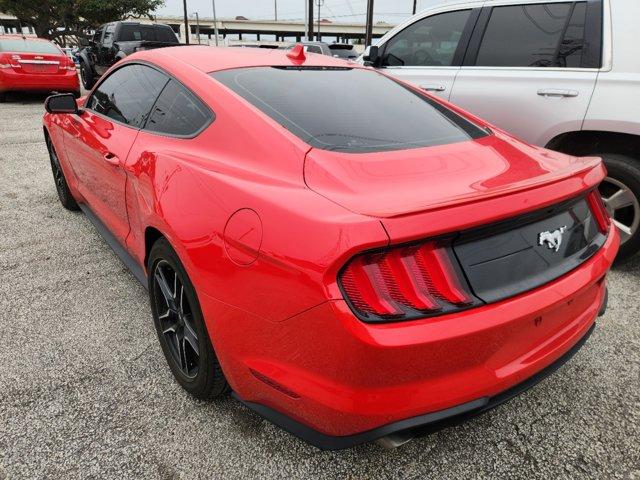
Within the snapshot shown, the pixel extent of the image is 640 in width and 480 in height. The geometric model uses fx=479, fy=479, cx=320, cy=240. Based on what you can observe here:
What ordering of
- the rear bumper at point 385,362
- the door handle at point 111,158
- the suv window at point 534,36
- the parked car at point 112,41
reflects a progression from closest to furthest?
the rear bumper at point 385,362, the door handle at point 111,158, the suv window at point 534,36, the parked car at point 112,41

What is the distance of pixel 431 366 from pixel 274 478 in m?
0.82

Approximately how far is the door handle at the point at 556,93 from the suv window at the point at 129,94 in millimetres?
2723

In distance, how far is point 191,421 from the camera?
2.05m

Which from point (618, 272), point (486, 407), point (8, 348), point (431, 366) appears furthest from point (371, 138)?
point (618, 272)

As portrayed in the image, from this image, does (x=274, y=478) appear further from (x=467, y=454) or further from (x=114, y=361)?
(x=114, y=361)

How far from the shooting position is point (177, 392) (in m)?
2.23

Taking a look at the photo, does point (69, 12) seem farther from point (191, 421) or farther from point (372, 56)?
point (191, 421)

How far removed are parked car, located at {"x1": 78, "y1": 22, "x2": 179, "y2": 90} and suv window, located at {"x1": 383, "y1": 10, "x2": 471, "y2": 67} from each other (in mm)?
9751

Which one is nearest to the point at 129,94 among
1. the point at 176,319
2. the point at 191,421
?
the point at 176,319

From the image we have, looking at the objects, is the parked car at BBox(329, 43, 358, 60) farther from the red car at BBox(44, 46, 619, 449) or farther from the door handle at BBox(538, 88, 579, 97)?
the red car at BBox(44, 46, 619, 449)

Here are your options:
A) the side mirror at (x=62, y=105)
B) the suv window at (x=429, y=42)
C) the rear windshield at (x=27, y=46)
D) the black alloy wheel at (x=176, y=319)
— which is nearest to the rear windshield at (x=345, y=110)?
the black alloy wheel at (x=176, y=319)

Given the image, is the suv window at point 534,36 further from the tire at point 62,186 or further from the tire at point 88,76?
the tire at point 88,76

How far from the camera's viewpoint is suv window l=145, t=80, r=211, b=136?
2.15m

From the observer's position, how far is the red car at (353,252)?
1361mm
